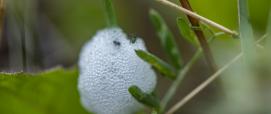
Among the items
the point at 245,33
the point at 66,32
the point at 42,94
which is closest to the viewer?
the point at 245,33

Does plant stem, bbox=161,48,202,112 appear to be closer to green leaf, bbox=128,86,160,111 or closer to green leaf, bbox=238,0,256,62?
green leaf, bbox=128,86,160,111

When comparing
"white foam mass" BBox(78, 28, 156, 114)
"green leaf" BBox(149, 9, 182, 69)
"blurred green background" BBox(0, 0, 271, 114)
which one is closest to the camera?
"white foam mass" BBox(78, 28, 156, 114)

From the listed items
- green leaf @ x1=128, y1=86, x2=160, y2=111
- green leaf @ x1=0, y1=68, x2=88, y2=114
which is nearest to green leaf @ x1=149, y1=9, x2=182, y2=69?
green leaf @ x1=128, y1=86, x2=160, y2=111

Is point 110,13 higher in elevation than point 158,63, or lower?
higher

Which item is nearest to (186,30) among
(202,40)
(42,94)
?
(202,40)

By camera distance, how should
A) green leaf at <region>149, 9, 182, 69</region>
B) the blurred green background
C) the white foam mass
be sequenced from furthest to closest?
1. the blurred green background
2. green leaf at <region>149, 9, 182, 69</region>
3. the white foam mass

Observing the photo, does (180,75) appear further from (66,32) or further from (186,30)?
(66,32)
